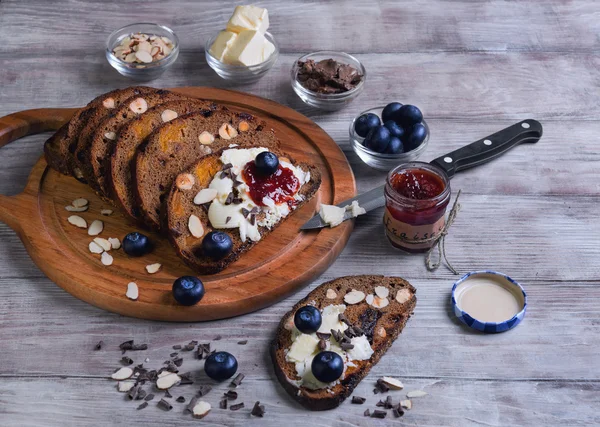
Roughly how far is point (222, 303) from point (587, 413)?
1.42m

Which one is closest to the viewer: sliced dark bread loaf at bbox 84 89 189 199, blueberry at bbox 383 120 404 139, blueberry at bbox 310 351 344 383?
blueberry at bbox 310 351 344 383

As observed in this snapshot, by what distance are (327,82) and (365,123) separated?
1.52ft

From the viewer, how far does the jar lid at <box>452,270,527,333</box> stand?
3061 millimetres

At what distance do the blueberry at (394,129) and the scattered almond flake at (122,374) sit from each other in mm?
1673

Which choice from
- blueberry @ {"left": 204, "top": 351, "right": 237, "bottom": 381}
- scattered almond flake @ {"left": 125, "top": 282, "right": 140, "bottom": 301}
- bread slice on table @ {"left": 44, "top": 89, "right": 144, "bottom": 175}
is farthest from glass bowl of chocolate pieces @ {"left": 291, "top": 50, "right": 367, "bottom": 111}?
blueberry @ {"left": 204, "top": 351, "right": 237, "bottom": 381}

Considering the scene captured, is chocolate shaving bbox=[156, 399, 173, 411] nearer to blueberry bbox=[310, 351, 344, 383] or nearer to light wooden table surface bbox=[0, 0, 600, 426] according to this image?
light wooden table surface bbox=[0, 0, 600, 426]

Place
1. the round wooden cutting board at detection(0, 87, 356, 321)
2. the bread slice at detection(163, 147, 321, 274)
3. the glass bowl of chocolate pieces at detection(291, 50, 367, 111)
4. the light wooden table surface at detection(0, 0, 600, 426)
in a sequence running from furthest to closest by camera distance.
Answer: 1. the glass bowl of chocolate pieces at detection(291, 50, 367, 111)
2. the bread slice at detection(163, 147, 321, 274)
3. the round wooden cutting board at detection(0, 87, 356, 321)
4. the light wooden table surface at detection(0, 0, 600, 426)

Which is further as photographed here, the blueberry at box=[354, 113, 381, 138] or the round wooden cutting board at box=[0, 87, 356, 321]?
the blueberry at box=[354, 113, 381, 138]

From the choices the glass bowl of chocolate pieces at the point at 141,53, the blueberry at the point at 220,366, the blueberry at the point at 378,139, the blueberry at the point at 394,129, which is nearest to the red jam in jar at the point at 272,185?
the blueberry at the point at 378,139

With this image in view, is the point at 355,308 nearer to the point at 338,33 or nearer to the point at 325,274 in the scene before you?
the point at 325,274

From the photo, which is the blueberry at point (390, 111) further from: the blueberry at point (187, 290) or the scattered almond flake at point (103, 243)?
the scattered almond flake at point (103, 243)

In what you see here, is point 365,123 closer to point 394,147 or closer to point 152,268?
point 394,147

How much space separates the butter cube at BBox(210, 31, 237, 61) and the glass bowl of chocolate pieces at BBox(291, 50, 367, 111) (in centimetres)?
37

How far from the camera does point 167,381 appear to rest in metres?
2.87
